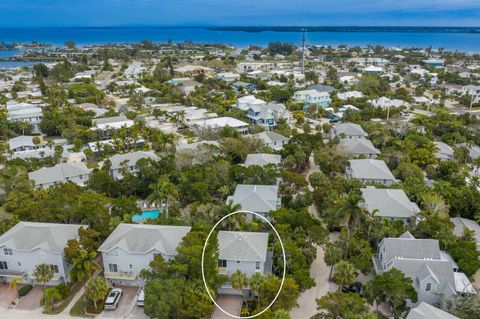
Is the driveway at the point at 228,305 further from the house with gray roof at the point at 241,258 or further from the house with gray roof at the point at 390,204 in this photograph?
the house with gray roof at the point at 390,204

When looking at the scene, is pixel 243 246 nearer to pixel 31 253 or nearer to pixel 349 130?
pixel 31 253

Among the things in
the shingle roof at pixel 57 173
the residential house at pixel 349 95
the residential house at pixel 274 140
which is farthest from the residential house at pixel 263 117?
the shingle roof at pixel 57 173

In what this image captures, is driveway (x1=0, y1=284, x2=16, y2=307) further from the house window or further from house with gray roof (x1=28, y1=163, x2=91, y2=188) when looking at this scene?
house with gray roof (x1=28, y1=163, x2=91, y2=188)

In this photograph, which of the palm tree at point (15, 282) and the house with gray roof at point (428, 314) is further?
the palm tree at point (15, 282)

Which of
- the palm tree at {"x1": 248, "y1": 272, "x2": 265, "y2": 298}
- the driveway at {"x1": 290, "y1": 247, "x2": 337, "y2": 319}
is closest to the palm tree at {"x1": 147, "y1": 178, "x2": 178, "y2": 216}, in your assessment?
the palm tree at {"x1": 248, "y1": 272, "x2": 265, "y2": 298}

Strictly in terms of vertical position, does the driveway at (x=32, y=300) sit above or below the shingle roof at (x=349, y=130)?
below

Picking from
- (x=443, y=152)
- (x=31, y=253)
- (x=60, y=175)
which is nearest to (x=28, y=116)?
(x=60, y=175)
